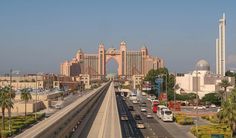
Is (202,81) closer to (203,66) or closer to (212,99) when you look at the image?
(212,99)

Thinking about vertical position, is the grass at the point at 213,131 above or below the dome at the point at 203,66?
below

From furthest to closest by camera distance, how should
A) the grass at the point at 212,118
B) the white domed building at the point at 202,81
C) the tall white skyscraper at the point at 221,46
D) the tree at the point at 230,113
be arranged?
the tall white skyscraper at the point at 221,46 → the white domed building at the point at 202,81 → the grass at the point at 212,118 → the tree at the point at 230,113

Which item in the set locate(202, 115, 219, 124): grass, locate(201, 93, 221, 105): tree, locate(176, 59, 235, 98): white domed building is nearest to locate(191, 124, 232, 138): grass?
locate(202, 115, 219, 124): grass

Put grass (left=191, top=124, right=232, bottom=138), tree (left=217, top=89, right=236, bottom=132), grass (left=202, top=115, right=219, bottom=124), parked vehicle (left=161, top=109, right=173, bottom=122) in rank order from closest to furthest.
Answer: tree (left=217, top=89, right=236, bottom=132), grass (left=191, top=124, right=232, bottom=138), grass (left=202, top=115, right=219, bottom=124), parked vehicle (left=161, top=109, right=173, bottom=122)

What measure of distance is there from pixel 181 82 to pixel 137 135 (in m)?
90.8

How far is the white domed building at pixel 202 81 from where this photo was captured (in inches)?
4729

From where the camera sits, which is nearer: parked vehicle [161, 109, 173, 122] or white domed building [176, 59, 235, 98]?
parked vehicle [161, 109, 173, 122]

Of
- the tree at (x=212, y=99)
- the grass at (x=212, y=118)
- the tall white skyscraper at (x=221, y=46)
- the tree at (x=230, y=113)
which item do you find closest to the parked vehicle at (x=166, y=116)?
the grass at (x=212, y=118)

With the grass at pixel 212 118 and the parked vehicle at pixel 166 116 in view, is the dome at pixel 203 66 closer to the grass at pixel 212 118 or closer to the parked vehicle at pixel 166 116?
the grass at pixel 212 118

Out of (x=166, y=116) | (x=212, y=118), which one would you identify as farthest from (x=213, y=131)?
(x=212, y=118)

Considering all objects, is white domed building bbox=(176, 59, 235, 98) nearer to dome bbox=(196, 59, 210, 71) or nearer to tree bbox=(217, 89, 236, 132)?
dome bbox=(196, 59, 210, 71)

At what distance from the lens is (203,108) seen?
337 feet

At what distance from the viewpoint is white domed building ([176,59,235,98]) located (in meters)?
120

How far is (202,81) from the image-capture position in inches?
4902
